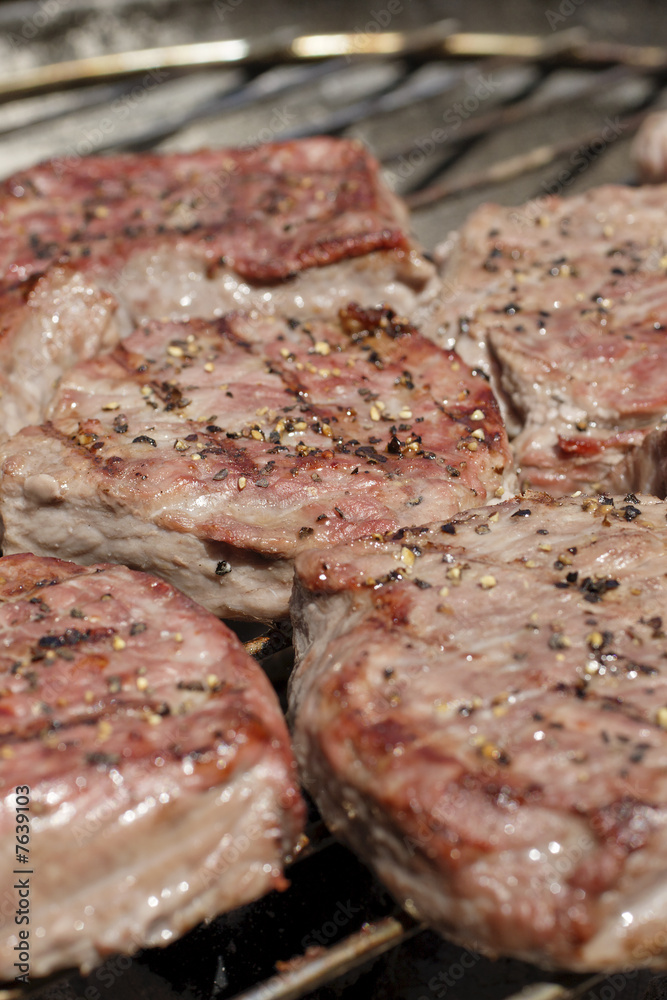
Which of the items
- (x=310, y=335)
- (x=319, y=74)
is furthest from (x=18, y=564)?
(x=319, y=74)

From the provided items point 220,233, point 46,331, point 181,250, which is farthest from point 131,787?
point 220,233

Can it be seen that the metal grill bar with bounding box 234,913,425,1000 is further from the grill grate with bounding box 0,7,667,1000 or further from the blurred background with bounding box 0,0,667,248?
the blurred background with bounding box 0,0,667,248

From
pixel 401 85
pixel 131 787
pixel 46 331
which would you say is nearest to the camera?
pixel 131 787

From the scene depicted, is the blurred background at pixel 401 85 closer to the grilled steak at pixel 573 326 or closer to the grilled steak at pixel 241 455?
the grilled steak at pixel 573 326

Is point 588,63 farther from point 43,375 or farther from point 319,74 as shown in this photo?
point 43,375

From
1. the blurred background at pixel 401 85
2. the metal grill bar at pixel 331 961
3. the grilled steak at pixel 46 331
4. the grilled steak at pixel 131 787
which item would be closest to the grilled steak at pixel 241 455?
the grilled steak at pixel 46 331

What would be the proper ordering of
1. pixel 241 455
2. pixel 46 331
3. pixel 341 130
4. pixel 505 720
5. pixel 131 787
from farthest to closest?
pixel 341 130 < pixel 46 331 < pixel 241 455 < pixel 505 720 < pixel 131 787

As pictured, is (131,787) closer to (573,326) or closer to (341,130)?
(573,326)
